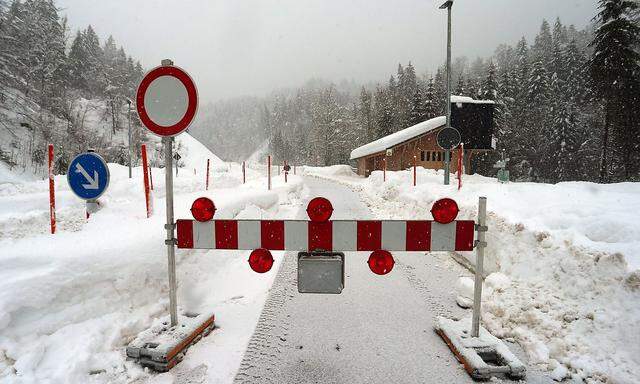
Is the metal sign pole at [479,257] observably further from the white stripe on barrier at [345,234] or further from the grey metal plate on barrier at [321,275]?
the grey metal plate on barrier at [321,275]

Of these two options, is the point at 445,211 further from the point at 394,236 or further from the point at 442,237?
the point at 394,236

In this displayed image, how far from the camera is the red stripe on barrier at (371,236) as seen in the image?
322cm

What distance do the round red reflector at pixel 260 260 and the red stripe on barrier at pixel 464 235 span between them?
1.76 meters

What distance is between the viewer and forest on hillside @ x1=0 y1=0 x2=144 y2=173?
99.5ft

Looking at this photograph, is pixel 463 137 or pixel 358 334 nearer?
pixel 358 334

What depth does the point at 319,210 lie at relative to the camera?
10.3 ft

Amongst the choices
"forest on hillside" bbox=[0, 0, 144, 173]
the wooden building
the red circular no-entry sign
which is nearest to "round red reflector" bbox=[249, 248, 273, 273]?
the red circular no-entry sign

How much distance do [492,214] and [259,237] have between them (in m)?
4.26

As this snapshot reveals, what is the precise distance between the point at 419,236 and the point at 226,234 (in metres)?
1.82

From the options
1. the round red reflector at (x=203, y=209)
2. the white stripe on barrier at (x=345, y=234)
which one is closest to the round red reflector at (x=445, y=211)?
the white stripe on barrier at (x=345, y=234)

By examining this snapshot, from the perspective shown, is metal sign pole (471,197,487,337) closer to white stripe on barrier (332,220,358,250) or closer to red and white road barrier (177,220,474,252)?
red and white road barrier (177,220,474,252)

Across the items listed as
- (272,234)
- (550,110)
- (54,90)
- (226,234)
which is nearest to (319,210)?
(272,234)

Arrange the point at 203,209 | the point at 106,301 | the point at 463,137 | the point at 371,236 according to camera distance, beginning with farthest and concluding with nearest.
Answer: the point at 463,137, the point at 106,301, the point at 203,209, the point at 371,236

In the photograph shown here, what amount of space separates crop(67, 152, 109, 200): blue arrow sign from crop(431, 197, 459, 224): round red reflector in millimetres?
3728
